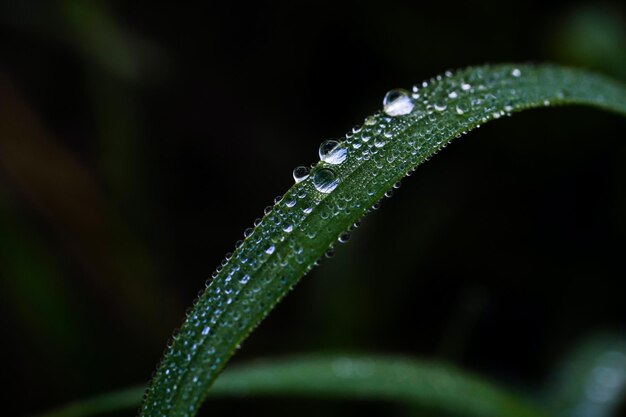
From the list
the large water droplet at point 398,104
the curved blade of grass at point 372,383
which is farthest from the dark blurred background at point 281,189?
the large water droplet at point 398,104

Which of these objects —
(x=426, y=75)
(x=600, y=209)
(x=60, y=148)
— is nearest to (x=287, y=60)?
(x=426, y=75)

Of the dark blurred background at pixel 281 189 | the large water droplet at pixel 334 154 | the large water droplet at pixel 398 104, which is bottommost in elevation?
the large water droplet at pixel 334 154

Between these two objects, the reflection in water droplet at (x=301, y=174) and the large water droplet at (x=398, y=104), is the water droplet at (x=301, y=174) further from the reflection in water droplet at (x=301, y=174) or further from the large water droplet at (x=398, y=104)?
the large water droplet at (x=398, y=104)

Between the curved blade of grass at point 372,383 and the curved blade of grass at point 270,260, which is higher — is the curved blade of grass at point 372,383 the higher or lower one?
the higher one

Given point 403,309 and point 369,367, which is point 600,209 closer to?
point 403,309

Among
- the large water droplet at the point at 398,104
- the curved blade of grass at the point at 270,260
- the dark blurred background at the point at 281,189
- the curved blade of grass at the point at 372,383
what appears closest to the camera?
the curved blade of grass at the point at 270,260

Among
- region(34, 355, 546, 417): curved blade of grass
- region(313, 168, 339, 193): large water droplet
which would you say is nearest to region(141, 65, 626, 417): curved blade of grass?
region(313, 168, 339, 193): large water droplet

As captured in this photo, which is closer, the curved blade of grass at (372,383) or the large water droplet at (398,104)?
the large water droplet at (398,104)

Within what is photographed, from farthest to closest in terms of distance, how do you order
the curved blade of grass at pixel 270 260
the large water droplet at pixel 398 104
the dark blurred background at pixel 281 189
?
the dark blurred background at pixel 281 189 < the large water droplet at pixel 398 104 < the curved blade of grass at pixel 270 260
